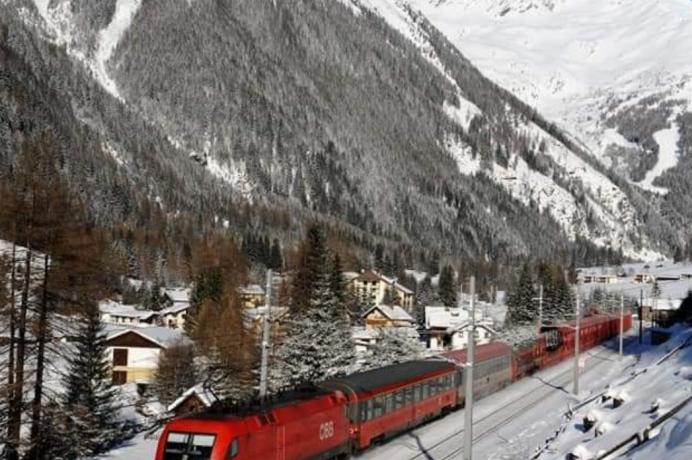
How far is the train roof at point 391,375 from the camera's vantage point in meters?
37.2

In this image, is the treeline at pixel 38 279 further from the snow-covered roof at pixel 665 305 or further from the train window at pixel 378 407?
the snow-covered roof at pixel 665 305

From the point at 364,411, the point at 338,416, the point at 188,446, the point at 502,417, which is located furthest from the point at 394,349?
the point at 188,446

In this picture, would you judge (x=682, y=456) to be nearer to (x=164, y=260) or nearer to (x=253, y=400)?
(x=253, y=400)

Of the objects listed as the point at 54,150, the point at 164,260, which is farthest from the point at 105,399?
the point at 164,260

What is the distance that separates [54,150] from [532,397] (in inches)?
1413

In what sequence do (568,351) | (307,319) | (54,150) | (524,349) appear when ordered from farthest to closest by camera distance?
(568,351)
(524,349)
(307,319)
(54,150)

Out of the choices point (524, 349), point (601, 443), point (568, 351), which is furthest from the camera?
point (568, 351)

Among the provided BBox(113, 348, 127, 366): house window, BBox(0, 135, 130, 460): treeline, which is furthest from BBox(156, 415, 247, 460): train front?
BBox(113, 348, 127, 366): house window

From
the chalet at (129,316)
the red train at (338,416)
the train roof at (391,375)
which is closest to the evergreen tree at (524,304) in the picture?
the chalet at (129,316)

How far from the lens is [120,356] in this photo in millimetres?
94375

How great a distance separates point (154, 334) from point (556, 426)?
62.1 m

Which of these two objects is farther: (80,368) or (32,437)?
(80,368)

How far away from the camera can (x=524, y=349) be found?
67.1 m

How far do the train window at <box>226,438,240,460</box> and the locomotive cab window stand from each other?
0.63 meters
